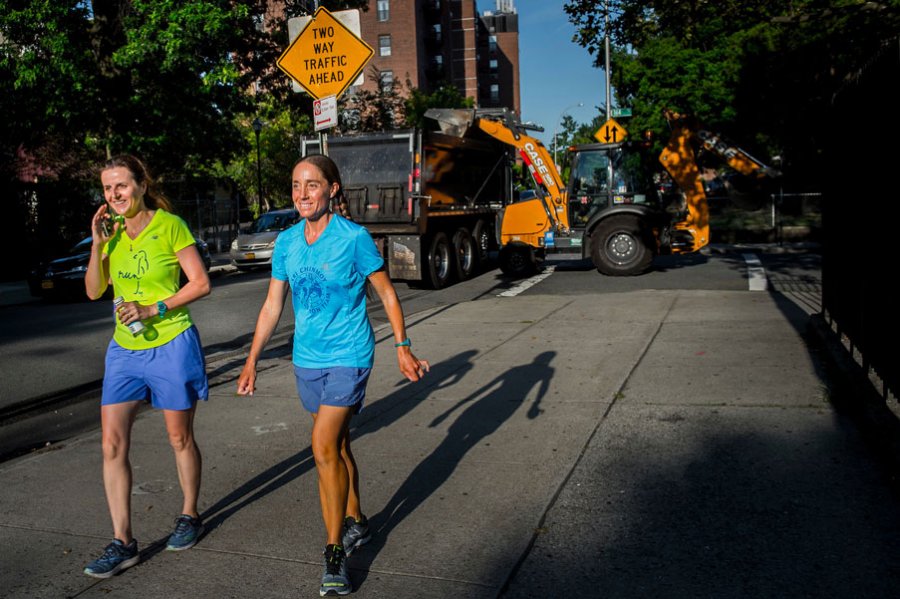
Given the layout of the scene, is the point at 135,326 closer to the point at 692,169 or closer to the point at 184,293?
the point at 184,293

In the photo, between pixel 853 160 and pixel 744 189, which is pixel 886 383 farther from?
pixel 744 189

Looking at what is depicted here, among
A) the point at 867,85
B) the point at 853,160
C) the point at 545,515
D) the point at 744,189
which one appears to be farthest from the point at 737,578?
the point at 744,189

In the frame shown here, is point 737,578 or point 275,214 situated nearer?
point 737,578

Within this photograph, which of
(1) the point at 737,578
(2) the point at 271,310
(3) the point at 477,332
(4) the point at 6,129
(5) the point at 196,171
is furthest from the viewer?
(5) the point at 196,171

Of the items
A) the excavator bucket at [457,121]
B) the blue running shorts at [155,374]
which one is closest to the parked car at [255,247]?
the excavator bucket at [457,121]

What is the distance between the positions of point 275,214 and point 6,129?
737 centimetres

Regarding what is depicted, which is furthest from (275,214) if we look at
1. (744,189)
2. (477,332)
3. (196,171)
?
(477,332)

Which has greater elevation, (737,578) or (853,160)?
(853,160)

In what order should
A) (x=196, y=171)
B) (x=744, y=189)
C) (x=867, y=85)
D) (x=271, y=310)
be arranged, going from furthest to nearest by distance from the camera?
(x=196, y=171) < (x=744, y=189) < (x=867, y=85) < (x=271, y=310)

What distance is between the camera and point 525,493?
4.63 m

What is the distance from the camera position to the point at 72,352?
10625 millimetres

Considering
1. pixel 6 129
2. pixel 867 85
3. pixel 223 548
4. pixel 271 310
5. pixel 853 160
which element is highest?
pixel 6 129

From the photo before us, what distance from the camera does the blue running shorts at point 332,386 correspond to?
3.55m

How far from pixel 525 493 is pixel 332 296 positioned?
5.64 ft
